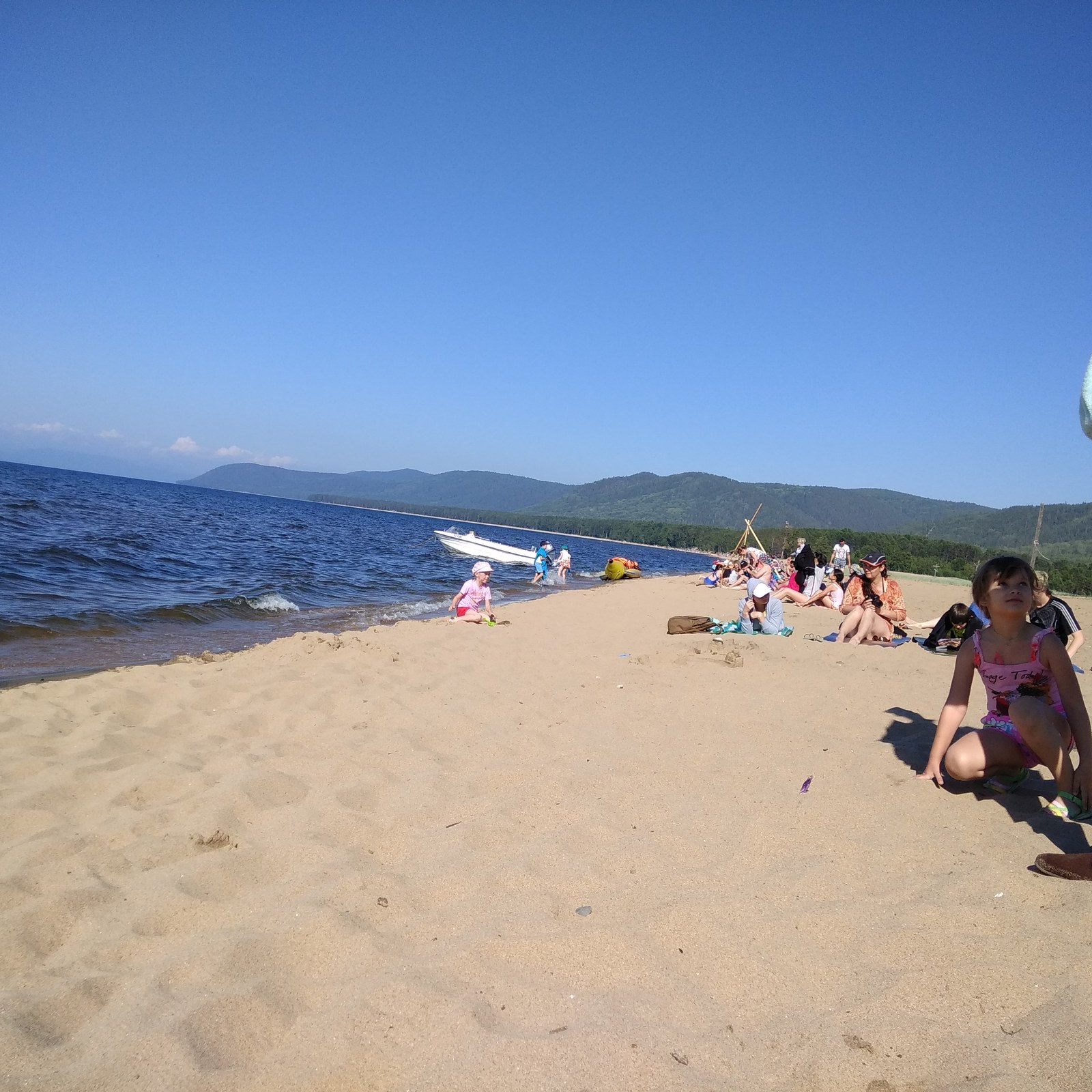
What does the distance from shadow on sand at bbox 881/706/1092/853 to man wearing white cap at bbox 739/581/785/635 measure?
459cm

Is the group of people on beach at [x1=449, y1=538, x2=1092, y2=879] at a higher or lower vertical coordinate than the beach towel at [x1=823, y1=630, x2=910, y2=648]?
higher

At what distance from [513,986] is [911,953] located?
129 centimetres

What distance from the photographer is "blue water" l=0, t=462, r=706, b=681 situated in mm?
7949

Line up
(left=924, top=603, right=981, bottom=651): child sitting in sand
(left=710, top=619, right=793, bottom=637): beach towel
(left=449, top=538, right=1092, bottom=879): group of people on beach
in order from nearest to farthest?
1. (left=449, top=538, right=1092, bottom=879): group of people on beach
2. (left=924, top=603, right=981, bottom=651): child sitting in sand
3. (left=710, top=619, right=793, bottom=637): beach towel

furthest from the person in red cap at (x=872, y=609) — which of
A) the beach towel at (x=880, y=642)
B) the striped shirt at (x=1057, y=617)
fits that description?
the striped shirt at (x=1057, y=617)

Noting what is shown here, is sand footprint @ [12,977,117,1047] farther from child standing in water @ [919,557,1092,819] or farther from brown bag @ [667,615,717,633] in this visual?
brown bag @ [667,615,717,633]

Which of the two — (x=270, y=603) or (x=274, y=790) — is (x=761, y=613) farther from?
(x=270, y=603)

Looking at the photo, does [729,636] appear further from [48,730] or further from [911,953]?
[48,730]

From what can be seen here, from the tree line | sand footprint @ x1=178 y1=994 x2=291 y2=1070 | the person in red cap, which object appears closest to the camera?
sand footprint @ x1=178 y1=994 x2=291 y2=1070

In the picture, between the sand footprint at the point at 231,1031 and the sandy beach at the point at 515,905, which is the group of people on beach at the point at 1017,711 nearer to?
the sandy beach at the point at 515,905

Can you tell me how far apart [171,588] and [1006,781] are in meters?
12.7

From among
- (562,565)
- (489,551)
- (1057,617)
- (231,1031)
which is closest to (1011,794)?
(1057,617)

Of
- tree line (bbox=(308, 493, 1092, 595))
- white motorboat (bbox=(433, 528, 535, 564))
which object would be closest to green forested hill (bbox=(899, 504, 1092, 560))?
tree line (bbox=(308, 493, 1092, 595))

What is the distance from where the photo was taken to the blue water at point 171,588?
795cm
